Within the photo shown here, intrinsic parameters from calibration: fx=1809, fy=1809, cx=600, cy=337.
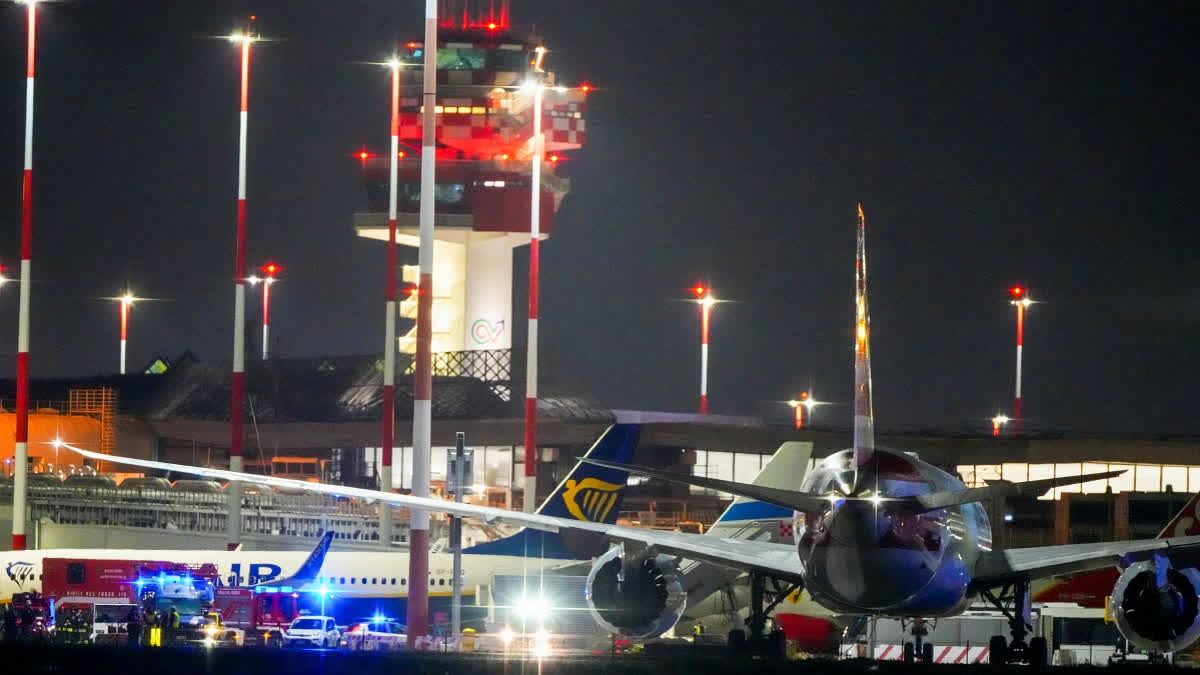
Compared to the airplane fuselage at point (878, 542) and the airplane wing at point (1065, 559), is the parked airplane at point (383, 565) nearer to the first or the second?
the airplane wing at point (1065, 559)

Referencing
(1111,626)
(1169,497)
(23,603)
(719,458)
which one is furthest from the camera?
(719,458)

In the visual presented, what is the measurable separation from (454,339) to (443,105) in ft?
56.6

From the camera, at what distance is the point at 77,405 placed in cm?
12569

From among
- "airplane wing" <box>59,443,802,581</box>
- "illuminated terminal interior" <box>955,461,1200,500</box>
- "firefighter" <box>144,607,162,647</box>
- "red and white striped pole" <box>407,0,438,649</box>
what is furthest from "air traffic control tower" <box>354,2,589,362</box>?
"airplane wing" <box>59,443,802,581</box>

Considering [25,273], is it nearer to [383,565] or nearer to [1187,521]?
[383,565]

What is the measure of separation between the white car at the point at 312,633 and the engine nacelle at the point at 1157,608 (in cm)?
2331

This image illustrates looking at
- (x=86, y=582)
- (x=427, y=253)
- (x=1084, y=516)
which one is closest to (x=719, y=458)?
(x=1084, y=516)

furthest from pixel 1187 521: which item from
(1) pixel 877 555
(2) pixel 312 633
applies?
(2) pixel 312 633

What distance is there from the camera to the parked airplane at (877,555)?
92.4 ft

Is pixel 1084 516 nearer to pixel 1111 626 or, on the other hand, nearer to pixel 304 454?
pixel 1111 626

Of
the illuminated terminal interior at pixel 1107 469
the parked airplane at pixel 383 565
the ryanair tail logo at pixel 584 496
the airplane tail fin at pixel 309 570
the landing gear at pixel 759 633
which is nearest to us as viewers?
the landing gear at pixel 759 633

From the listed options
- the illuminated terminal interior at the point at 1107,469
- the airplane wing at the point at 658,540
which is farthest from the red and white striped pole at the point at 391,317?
the illuminated terminal interior at the point at 1107,469

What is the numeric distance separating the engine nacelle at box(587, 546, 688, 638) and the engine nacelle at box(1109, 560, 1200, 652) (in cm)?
771

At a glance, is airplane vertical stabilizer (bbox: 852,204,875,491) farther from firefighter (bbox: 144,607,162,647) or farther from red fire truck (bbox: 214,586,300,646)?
red fire truck (bbox: 214,586,300,646)
